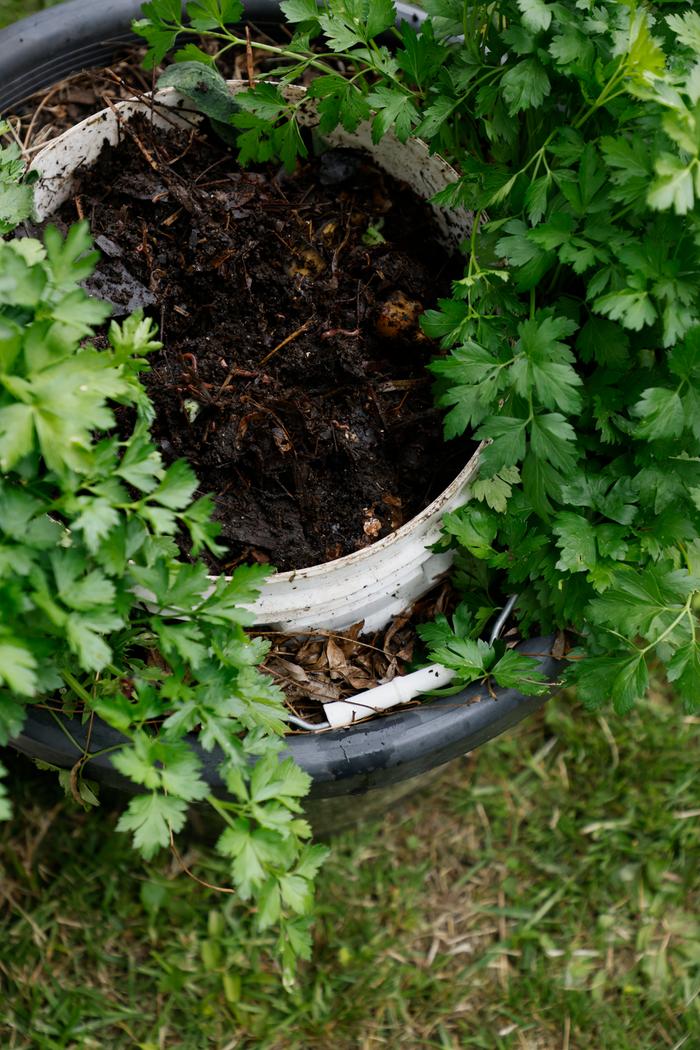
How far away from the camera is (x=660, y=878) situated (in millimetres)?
2115

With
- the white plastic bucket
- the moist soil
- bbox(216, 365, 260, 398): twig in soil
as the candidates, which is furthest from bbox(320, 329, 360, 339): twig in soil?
the white plastic bucket

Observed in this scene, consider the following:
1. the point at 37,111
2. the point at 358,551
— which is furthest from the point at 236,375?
the point at 37,111

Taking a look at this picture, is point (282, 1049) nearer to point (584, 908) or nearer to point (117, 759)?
point (584, 908)

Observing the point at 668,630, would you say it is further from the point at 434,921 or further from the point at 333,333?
the point at 434,921

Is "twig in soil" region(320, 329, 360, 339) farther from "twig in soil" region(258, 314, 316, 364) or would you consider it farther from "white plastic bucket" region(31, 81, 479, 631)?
"white plastic bucket" region(31, 81, 479, 631)

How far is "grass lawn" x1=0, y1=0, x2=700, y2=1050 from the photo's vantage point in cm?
193

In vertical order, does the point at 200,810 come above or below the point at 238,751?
below

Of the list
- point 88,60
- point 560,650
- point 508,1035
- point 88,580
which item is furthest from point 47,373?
point 508,1035

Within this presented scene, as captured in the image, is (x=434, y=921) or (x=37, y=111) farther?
(x=434, y=921)

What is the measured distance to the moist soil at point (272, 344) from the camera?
5.08 feet

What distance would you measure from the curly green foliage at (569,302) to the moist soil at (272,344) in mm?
142

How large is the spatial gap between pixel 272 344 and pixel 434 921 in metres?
1.24

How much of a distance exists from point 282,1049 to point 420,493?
1.11 meters

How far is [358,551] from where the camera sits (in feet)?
4.74
